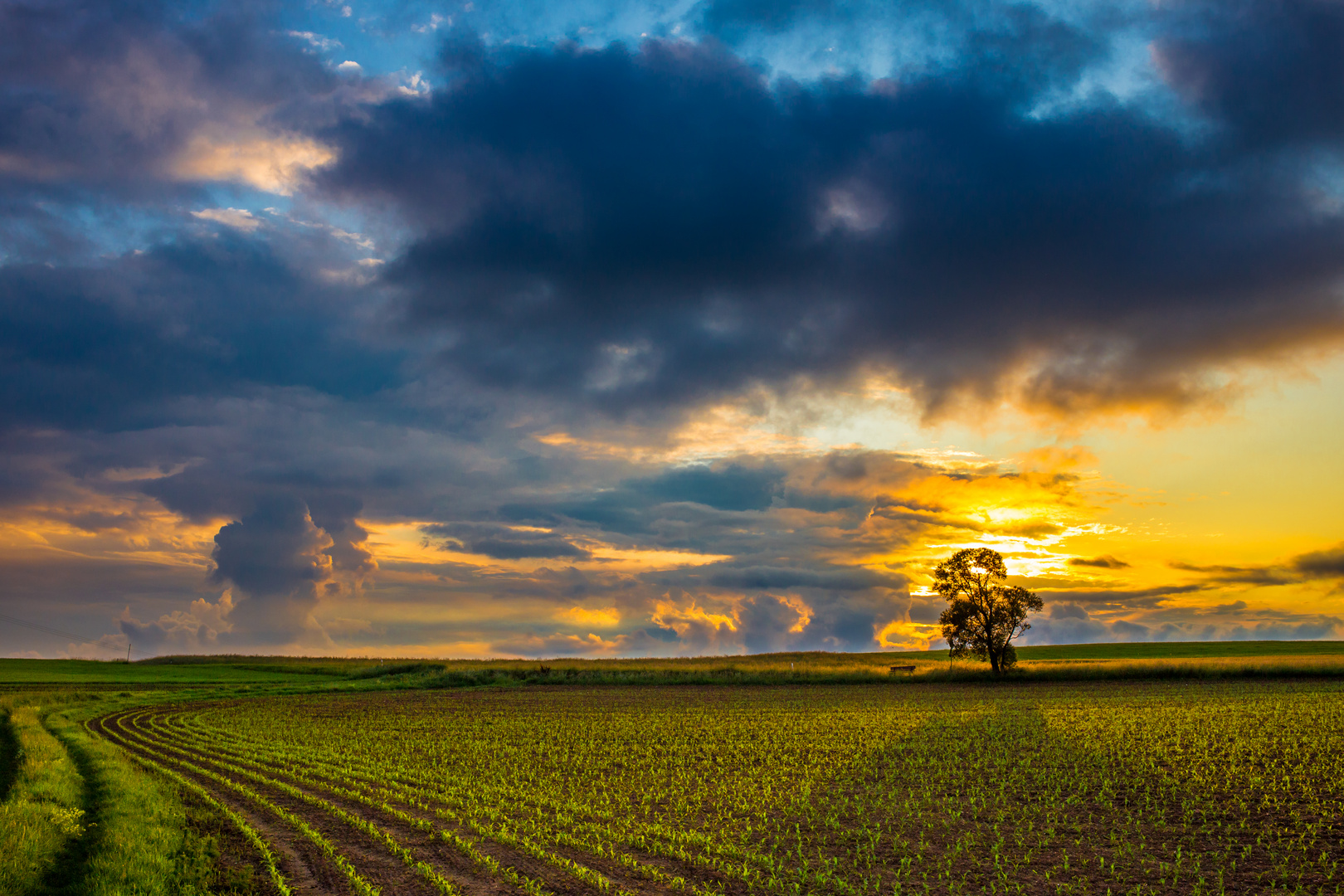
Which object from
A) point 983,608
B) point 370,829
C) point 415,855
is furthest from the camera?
point 983,608

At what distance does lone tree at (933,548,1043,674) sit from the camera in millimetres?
74312

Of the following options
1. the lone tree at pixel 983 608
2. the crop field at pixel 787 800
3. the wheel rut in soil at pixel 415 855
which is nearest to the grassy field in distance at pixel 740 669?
the lone tree at pixel 983 608

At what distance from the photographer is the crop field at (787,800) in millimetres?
14773

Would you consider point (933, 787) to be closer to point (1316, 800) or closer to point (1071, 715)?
point (1316, 800)

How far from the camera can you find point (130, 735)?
38.7m

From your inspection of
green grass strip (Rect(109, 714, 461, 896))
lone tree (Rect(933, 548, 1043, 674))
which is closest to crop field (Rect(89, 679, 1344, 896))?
green grass strip (Rect(109, 714, 461, 896))

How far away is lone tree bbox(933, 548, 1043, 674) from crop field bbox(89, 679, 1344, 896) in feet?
96.2

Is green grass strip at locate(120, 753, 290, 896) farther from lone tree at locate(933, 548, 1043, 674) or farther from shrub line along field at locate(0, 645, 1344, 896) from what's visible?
lone tree at locate(933, 548, 1043, 674)

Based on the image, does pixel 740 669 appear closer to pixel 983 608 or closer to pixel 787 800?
pixel 983 608

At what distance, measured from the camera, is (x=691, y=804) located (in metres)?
21.1

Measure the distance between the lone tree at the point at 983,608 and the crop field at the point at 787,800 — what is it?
96.2 feet

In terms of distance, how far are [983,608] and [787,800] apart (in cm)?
6031

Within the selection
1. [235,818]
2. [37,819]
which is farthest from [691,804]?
[37,819]

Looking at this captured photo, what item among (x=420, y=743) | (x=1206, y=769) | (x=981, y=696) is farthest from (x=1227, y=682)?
(x=420, y=743)
